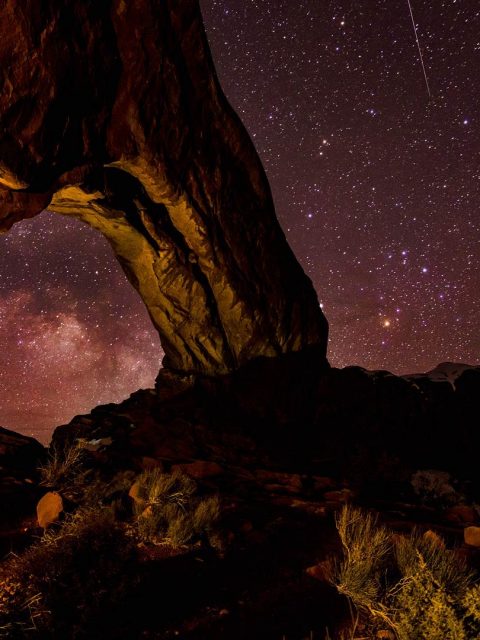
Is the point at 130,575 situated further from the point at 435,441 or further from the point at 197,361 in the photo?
the point at 435,441

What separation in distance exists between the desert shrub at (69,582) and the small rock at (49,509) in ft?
1.14

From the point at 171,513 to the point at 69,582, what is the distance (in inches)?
51.1

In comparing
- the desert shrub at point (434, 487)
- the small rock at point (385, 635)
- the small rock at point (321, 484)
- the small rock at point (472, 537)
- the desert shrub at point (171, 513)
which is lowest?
the desert shrub at point (434, 487)

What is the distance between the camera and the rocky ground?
2818 mm

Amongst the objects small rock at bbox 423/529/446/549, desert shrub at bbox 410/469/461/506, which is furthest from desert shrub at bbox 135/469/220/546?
desert shrub at bbox 410/469/461/506

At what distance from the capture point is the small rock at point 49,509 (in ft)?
12.1

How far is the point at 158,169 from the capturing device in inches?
317

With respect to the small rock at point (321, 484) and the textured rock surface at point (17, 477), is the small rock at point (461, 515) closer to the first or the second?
the small rock at point (321, 484)

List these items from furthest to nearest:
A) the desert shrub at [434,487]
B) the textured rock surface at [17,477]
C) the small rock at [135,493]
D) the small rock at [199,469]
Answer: the desert shrub at [434,487]
the small rock at [199,469]
the small rock at [135,493]
the textured rock surface at [17,477]

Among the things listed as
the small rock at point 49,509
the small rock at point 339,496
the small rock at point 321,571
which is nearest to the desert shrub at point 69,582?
the small rock at point 49,509

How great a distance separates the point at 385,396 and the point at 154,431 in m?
8.19

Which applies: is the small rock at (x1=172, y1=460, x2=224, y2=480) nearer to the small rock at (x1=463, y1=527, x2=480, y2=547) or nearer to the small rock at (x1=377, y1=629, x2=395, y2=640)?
the small rock at (x1=463, y1=527, x2=480, y2=547)

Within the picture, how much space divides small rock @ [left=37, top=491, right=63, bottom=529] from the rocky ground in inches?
0.5

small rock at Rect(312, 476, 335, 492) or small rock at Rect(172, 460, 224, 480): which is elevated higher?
small rock at Rect(172, 460, 224, 480)
